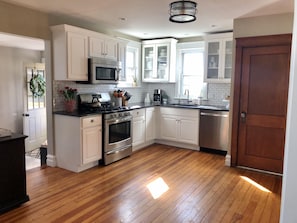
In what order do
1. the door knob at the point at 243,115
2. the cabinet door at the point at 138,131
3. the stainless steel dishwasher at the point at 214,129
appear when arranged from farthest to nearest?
the cabinet door at the point at 138,131
the stainless steel dishwasher at the point at 214,129
the door knob at the point at 243,115

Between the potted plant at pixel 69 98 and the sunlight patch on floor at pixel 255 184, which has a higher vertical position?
the potted plant at pixel 69 98

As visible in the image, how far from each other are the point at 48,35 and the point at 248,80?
335cm

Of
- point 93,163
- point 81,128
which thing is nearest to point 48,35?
point 81,128

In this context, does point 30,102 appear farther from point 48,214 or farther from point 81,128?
point 48,214

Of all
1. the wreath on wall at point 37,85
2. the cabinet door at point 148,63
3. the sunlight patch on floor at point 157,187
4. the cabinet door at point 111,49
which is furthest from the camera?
the wreath on wall at point 37,85

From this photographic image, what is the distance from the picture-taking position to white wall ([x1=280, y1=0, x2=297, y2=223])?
76 cm

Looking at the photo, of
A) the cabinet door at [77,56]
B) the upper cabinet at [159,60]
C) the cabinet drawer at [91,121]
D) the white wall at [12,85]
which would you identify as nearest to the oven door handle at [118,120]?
the cabinet drawer at [91,121]

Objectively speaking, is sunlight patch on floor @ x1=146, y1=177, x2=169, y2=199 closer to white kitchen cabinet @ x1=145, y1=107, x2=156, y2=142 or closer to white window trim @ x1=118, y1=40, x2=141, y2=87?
white kitchen cabinet @ x1=145, y1=107, x2=156, y2=142

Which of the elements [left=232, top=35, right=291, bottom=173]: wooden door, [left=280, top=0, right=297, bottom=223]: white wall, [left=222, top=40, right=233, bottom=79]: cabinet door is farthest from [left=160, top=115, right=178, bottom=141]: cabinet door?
[left=280, top=0, right=297, bottom=223]: white wall

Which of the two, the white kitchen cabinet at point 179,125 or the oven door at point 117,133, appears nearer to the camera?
the oven door at point 117,133

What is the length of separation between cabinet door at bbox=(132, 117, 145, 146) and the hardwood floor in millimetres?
666

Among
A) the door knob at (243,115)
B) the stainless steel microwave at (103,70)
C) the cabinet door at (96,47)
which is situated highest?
the cabinet door at (96,47)

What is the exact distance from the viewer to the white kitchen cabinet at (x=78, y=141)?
385 centimetres

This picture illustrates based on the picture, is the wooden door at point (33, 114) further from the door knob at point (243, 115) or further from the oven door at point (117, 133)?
the door knob at point (243, 115)
